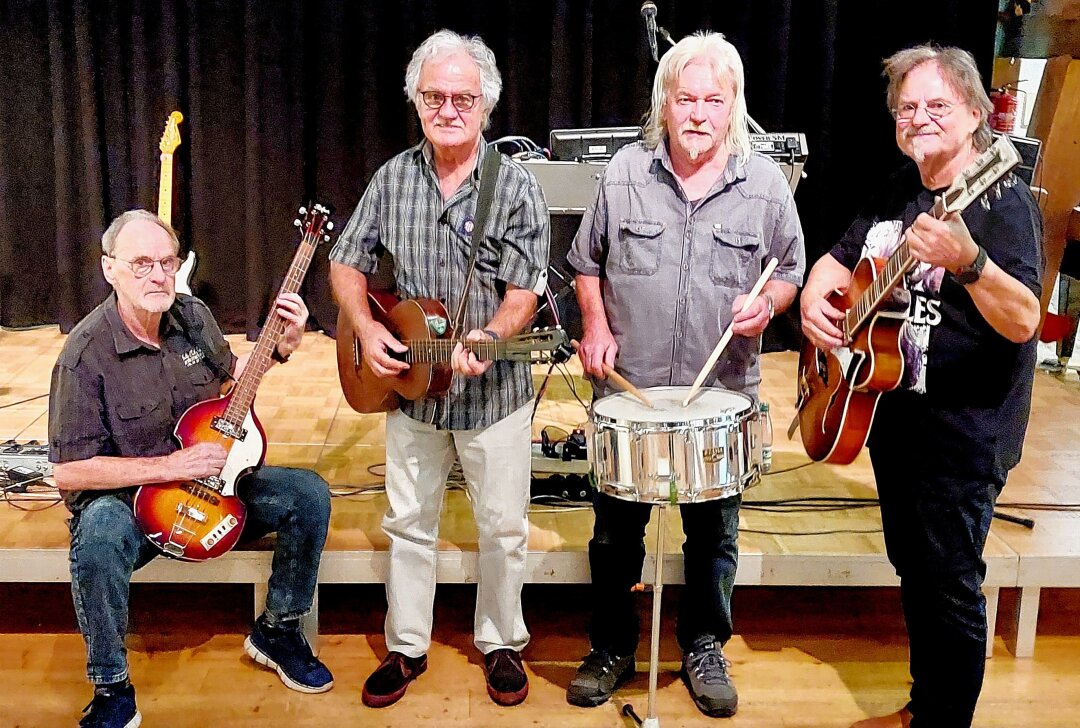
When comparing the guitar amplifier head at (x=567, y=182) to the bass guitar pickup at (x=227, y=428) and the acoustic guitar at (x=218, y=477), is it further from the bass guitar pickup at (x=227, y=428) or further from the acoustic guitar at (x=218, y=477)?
the bass guitar pickup at (x=227, y=428)

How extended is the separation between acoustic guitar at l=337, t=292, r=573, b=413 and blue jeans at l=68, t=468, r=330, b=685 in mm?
301

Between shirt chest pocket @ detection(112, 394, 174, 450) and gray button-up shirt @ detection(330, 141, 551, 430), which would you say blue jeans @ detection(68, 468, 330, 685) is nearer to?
shirt chest pocket @ detection(112, 394, 174, 450)

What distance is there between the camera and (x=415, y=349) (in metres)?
2.57

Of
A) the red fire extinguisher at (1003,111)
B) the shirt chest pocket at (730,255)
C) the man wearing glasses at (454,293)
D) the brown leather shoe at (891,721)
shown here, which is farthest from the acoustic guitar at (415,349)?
the red fire extinguisher at (1003,111)

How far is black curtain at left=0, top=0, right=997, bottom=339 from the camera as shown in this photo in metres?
5.21

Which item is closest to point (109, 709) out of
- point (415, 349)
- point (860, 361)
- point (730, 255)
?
point (415, 349)

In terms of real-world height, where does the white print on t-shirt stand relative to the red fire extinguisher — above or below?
below

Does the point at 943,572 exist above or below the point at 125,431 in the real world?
below

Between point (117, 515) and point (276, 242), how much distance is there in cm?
307

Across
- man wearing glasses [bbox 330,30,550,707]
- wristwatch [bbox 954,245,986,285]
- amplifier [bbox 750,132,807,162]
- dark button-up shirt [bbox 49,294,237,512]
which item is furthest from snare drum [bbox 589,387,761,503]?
amplifier [bbox 750,132,807,162]

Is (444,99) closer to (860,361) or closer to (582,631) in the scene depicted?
(860,361)

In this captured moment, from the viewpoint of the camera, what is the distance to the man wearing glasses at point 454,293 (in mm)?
2508

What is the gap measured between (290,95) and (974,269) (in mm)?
3980

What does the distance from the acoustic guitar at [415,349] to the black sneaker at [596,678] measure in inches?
32.0
